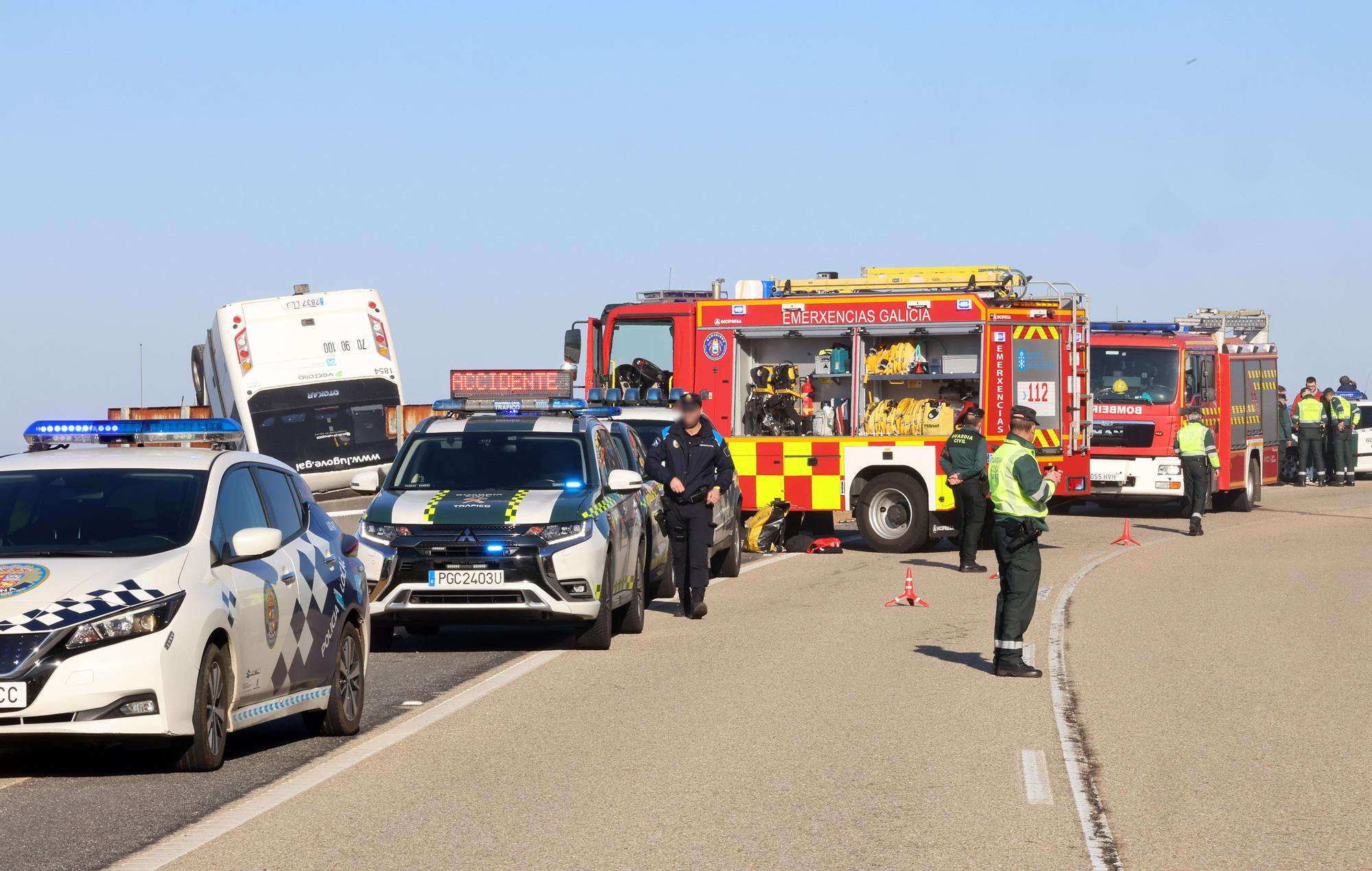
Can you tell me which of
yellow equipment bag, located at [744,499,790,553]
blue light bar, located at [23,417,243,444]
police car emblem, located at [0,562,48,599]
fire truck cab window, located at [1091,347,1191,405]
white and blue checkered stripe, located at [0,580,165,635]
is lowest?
yellow equipment bag, located at [744,499,790,553]

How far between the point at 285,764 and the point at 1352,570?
48.0ft

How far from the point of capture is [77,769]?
880cm

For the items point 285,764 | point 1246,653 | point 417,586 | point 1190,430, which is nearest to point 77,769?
point 285,764

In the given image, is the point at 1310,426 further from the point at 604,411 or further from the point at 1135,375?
the point at 604,411

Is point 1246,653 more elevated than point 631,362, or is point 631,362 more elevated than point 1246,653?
point 631,362

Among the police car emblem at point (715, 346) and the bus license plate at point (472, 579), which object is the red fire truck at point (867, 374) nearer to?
the police car emblem at point (715, 346)

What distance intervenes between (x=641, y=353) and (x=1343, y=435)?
21532mm

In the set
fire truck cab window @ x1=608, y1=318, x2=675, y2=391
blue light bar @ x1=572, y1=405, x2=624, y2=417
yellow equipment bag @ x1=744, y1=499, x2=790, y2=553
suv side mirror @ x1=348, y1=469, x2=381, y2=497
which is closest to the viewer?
suv side mirror @ x1=348, y1=469, x2=381, y2=497

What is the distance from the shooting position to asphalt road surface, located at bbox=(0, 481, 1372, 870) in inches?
283

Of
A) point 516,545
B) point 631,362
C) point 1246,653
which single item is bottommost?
point 1246,653

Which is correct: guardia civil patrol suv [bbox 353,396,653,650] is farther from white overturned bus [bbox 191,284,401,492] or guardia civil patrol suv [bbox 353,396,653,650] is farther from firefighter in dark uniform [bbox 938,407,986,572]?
white overturned bus [bbox 191,284,401,492]

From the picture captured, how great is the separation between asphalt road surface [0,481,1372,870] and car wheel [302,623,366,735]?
13 cm

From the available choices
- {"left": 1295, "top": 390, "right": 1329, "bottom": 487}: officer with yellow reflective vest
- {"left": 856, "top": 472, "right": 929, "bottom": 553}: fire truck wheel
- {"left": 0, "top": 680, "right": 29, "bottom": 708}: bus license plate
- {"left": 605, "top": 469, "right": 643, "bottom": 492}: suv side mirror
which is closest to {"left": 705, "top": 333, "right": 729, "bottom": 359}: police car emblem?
{"left": 856, "top": 472, "right": 929, "bottom": 553}: fire truck wheel

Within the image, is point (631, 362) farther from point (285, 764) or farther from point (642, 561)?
point (285, 764)
